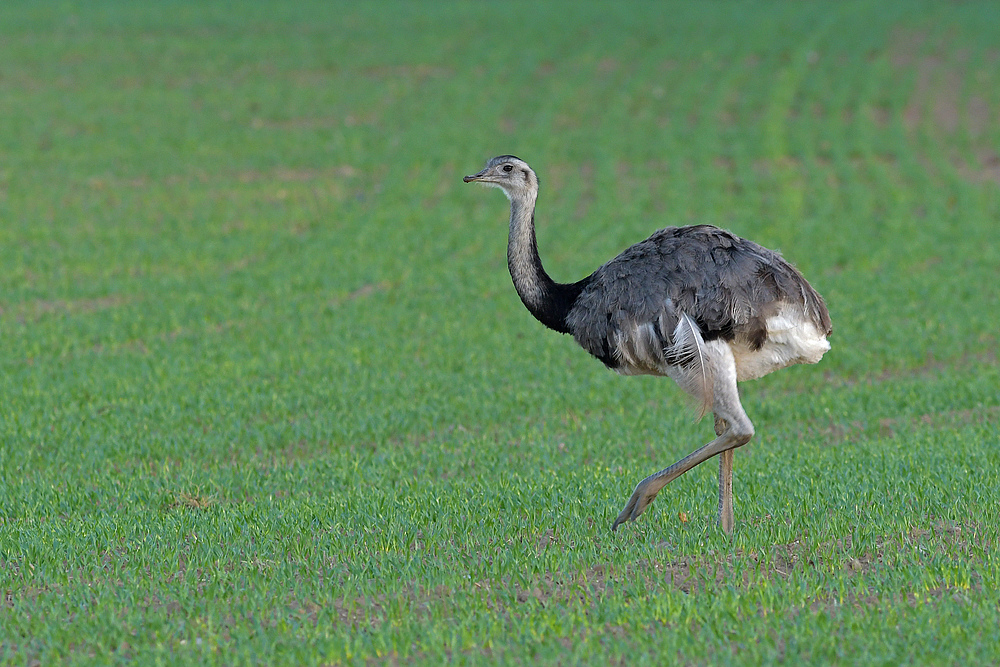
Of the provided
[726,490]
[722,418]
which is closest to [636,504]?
[726,490]

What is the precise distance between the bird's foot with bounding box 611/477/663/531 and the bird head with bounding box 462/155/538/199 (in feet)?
7.64

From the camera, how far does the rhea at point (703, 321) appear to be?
7.51 m

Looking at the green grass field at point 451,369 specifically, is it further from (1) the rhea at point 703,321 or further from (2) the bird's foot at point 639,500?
(1) the rhea at point 703,321

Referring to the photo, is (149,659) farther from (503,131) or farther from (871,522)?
(503,131)

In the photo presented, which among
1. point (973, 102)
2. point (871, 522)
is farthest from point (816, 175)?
point (871, 522)

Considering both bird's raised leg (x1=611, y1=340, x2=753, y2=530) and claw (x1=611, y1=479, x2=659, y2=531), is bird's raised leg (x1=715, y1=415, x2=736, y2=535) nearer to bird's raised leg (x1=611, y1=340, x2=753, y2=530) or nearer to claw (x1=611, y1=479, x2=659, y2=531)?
bird's raised leg (x1=611, y1=340, x2=753, y2=530)

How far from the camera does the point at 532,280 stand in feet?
27.6

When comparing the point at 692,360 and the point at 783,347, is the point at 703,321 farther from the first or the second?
the point at 783,347

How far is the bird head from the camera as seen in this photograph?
867 centimetres

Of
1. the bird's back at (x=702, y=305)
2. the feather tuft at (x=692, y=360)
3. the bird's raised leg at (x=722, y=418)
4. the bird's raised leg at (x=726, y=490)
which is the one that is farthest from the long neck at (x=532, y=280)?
the bird's raised leg at (x=726, y=490)

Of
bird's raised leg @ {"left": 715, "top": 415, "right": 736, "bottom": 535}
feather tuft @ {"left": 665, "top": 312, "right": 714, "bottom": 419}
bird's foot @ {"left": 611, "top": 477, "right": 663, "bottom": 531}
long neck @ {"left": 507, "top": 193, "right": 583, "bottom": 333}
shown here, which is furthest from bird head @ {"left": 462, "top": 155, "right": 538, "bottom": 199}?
bird's foot @ {"left": 611, "top": 477, "right": 663, "bottom": 531}

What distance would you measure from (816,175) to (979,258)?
751 centimetres

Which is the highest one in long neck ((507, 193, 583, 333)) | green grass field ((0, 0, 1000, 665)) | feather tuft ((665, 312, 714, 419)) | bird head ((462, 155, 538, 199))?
bird head ((462, 155, 538, 199))

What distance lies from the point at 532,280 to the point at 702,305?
1362mm
